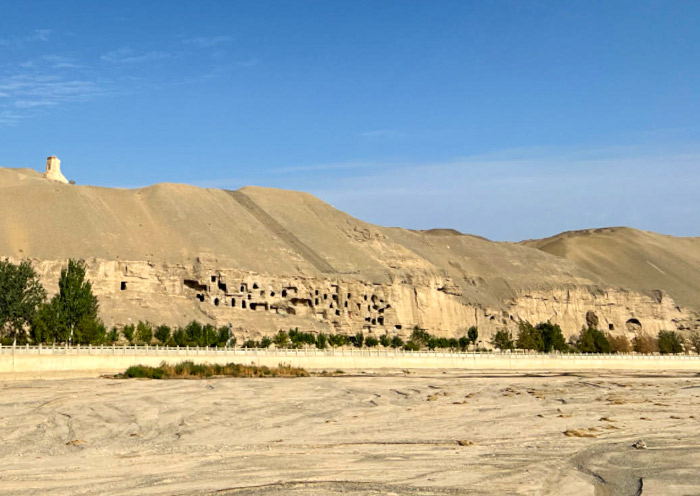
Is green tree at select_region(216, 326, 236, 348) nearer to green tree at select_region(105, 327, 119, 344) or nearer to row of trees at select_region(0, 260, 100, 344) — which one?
green tree at select_region(105, 327, 119, 344)

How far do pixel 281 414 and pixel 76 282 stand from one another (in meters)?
46.0

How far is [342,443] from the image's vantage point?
2208 cm

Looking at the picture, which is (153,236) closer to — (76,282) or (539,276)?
(76,282)

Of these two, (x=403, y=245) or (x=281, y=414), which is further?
(x=403, y=245)

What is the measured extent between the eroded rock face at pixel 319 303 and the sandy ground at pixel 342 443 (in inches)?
2039

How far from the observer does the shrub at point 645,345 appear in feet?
386

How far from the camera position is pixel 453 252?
470ft

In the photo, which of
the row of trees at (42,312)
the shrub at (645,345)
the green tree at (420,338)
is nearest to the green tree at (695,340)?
Result: the shrub at (645,345)

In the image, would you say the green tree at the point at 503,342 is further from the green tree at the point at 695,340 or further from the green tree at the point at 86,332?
the green tree at the point at 86,332

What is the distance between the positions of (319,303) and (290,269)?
6.05m

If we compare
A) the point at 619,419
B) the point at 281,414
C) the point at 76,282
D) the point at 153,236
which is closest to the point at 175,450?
the point at 281,414

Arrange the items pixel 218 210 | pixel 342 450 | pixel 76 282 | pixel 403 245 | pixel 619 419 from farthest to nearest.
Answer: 1. pixel 403 245
2. pixel 218 210
3. pixel 76 282
4. pixel 619 419
5. pixel 342 450

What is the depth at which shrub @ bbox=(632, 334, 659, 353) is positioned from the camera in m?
118

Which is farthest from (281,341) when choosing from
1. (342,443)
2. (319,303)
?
(342,443)
